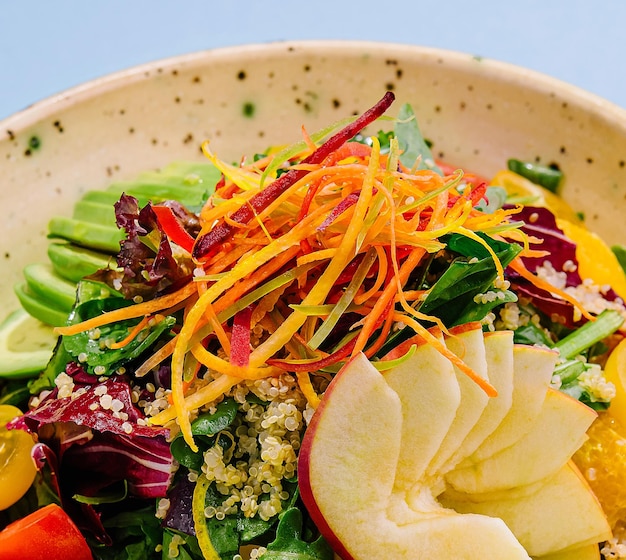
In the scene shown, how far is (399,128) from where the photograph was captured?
→ 286cm

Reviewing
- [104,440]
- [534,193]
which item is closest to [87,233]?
[104,440]

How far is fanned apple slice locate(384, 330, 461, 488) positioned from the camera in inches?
70.6

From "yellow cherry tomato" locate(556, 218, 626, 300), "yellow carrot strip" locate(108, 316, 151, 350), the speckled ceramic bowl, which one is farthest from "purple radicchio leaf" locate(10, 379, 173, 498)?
"yellow cherry tomato" locate(556, 218, 626, 300)

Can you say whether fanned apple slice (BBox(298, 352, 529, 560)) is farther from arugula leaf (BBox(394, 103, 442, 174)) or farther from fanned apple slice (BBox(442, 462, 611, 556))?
arugula leaf (BBox(394, 103, 442, 174))

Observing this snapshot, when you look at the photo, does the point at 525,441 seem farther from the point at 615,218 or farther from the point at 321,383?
the point at 615,218

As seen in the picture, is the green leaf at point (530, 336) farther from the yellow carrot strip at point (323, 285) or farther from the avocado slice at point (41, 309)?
the avocado slice at point (41, 309)

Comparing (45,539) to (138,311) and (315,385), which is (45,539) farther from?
(315,385)

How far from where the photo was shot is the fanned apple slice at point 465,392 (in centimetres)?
182

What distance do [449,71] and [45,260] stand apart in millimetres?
1947

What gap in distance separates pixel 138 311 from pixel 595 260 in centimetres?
171

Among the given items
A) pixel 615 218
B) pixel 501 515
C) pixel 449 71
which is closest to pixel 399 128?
pixel 449 71

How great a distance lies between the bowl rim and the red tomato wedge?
1604 millimetres

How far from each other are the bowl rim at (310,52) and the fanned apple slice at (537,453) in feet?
4.85

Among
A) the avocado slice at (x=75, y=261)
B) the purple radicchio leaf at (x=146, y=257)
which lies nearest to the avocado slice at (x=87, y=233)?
the avocado slice at (x=75, y=261)
